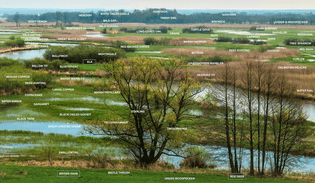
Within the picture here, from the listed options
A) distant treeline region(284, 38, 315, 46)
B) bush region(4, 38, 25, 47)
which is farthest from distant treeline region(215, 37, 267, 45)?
bush region(4, 38, 25, 47)

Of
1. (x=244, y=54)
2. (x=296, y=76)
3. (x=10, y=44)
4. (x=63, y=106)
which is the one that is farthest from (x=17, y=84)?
(x=10, y=44)

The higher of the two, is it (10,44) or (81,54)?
(10,44)

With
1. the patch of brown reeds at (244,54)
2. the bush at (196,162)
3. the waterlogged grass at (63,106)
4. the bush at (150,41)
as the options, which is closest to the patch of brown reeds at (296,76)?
the patch of brown reeds at (244,54)

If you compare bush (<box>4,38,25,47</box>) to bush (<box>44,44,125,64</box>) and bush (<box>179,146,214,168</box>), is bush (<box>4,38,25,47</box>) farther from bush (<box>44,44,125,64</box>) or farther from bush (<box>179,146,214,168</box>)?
bush (<box>179,146,214,168</box>)

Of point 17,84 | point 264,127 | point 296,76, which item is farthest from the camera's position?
point 296,76

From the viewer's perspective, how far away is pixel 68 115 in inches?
1700

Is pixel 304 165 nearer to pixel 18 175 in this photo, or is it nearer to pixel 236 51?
pixel 18 175

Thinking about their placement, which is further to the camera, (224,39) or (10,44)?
(224,39)

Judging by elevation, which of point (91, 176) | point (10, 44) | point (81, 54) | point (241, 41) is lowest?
point (91, 176)

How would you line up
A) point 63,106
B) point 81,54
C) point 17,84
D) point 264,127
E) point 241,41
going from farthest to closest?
1. point 241,41
2. point 81,54
3. point 17,84
4. point 63,106
5. point 264,127

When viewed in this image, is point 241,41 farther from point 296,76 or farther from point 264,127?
point 264,127

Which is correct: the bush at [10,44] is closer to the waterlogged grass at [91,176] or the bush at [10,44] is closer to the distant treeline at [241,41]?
the distant treeline at [241,41]

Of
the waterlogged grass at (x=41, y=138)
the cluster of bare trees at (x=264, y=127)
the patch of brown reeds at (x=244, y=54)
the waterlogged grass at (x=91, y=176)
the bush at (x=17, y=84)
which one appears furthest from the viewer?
the patch of brown reeds at (x=244, y=54)

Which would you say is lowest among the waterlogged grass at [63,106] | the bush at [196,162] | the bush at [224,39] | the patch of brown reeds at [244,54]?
the bush at [196,162]
